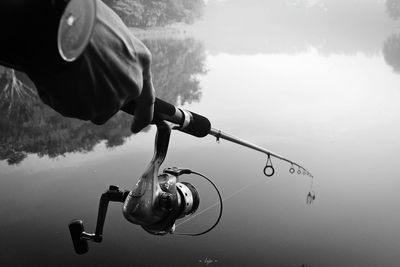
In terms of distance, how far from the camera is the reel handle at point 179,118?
1.45 metres

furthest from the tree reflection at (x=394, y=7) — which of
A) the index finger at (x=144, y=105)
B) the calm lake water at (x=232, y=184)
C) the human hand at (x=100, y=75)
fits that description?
the human hand at (x=100, y=75)

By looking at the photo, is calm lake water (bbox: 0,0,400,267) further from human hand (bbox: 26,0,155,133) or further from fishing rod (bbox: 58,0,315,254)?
human hand (bbox: 26,0,155,133)

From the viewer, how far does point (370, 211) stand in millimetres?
6953

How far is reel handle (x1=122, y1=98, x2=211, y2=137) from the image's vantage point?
1.45 m

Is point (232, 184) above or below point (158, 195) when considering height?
above

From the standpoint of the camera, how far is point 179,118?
1622mm

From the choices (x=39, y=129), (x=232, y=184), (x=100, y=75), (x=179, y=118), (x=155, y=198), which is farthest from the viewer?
(x=39, y=129)

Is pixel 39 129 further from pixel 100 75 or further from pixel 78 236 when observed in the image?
pixel 100 75

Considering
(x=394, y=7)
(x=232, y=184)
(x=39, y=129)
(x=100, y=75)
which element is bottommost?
(x=100, y=75)

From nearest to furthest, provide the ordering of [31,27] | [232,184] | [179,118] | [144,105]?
[31,27]
[144,105]
[179,118]
[232,184]

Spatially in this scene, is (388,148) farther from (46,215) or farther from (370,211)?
(46,215)

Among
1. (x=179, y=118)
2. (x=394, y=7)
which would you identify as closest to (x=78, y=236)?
(x=179, y=118)

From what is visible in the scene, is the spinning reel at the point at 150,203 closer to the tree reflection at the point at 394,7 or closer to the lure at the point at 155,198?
the lure at the point at 155,198

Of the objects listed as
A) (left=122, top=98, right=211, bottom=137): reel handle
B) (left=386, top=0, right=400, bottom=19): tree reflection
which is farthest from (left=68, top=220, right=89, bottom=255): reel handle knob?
(left=386, top=0, right=400, bottom=19): tree reflection
